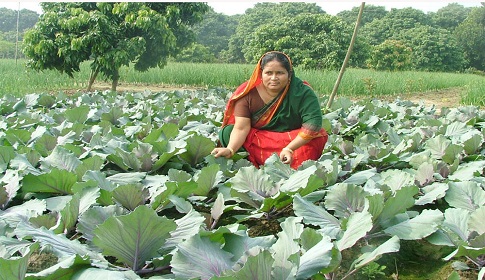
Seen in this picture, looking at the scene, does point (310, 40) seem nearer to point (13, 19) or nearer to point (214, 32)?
point (214, 32)

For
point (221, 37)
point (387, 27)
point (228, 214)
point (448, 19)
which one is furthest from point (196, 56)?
point (228, 214)

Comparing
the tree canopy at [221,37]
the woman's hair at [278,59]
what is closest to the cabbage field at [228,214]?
the woman's hair at [278,59]

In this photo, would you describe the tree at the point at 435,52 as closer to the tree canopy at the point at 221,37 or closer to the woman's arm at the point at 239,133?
the tree canopy at the point at 221,37

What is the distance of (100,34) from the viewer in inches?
326

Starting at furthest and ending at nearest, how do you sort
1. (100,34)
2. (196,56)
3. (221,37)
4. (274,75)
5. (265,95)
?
(221,37) → (196,56) → (100,34) → (265,95) → (274,75)

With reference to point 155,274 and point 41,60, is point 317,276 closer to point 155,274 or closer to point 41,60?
point 155,274

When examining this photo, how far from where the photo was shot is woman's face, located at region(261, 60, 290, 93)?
8.13 feet

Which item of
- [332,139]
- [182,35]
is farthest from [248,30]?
[332,139]

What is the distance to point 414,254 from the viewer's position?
165 centimetres

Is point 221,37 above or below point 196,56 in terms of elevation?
above

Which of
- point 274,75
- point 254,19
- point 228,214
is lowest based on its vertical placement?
point 228,214

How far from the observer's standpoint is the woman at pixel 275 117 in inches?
98.3

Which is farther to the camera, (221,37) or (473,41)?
(221,37)

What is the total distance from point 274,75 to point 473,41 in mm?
39446
